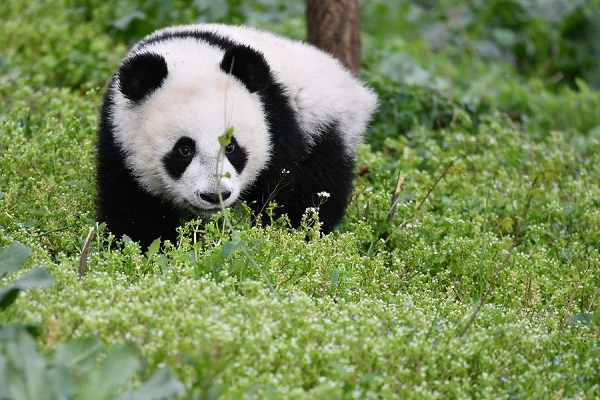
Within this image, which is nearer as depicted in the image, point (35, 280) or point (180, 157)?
point (35, 280)

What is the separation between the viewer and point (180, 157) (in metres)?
4.25

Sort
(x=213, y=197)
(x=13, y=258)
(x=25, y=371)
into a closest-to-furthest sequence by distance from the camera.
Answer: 1. (x=25, y=371)
2. (x=13, y=258)
3. (x=213, y=197)

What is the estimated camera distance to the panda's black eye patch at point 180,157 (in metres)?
4.21

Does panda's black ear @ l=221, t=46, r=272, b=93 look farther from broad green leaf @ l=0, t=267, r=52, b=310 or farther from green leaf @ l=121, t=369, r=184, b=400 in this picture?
green leaf @ l=121, t=369, r=184, b=400

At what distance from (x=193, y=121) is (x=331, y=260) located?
92 cm

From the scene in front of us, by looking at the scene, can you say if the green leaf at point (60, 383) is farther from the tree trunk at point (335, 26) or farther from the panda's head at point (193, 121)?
the tree trunk at point (335, 26)

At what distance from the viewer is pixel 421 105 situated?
6.93 metres

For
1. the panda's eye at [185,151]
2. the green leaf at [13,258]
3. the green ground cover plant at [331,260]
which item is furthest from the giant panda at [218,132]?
the green leaf at [13,258]

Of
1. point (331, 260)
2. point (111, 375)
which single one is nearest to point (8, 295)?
point (111, 375)

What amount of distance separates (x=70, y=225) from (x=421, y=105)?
10.9 feet

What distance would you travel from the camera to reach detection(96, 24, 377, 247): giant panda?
4.21 m

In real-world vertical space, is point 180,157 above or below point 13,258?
above

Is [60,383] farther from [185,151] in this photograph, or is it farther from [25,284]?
[185,151]

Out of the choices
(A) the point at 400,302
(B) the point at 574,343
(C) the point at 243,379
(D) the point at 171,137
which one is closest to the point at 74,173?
(D) the point at 171,137
